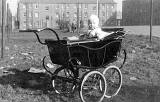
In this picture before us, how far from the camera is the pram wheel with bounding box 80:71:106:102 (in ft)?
18.4

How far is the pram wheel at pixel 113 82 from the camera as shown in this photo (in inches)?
238

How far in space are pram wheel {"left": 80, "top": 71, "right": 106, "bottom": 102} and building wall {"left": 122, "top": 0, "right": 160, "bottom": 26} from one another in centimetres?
1368

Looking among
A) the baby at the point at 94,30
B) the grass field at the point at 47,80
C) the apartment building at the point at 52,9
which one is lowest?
the grass field at the point at 47,80

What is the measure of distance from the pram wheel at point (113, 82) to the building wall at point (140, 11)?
12.9 meters

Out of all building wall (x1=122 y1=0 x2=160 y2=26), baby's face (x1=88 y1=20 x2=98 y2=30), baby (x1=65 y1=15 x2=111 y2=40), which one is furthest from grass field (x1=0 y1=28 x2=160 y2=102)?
building wall (x1=122 y1=0 x2=160 y2=26)

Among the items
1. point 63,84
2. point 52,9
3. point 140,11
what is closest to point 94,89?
point 63,84

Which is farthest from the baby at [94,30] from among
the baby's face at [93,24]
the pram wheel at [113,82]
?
the pram wheel at [113,82]

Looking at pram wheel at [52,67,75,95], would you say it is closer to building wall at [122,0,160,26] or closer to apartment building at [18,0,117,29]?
building wall at [122,0,160,26]

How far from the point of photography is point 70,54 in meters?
5.27

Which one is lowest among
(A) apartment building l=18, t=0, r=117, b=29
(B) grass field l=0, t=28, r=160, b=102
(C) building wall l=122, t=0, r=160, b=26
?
(B) grass field l=0, t=28, r=160, b=102

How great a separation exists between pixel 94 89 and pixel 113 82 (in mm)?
722

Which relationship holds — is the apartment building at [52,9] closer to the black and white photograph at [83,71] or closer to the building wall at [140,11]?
the building wall at [140,11]

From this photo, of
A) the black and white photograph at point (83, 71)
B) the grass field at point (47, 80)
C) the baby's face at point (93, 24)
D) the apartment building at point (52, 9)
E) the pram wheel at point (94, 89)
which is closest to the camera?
the black and white photograph at point (83, 71)

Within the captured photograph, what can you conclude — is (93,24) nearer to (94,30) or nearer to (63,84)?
(94,30)
